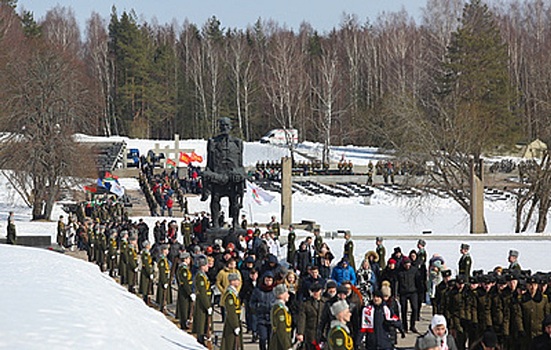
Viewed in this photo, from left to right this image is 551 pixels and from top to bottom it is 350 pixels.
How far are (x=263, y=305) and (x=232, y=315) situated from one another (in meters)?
1.45

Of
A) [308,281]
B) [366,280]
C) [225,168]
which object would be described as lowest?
[366,280]

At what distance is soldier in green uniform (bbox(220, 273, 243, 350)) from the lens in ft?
37.2

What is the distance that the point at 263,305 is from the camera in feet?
42.2

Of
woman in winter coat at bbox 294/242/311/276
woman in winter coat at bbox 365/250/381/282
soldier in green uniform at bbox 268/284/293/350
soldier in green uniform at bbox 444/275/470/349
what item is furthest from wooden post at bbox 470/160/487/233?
soldier in green uniform at bbox 268/284/293/350

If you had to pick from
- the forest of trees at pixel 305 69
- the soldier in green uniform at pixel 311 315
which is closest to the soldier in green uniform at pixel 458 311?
the soldier in green uniform at pixel 311 315

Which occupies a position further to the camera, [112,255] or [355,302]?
[112,255]

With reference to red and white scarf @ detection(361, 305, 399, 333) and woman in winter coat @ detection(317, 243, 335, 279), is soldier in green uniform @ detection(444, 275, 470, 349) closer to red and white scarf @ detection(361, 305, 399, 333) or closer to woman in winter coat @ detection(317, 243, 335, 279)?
red and white scarf @ detection(361, 305, 399, 333)

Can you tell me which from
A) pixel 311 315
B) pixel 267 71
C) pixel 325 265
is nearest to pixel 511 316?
pixel 311 315

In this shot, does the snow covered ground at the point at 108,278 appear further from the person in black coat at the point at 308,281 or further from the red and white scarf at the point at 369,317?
the red and white scarf at the point at 369,317

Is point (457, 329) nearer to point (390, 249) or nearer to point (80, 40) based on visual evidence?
point (390, 249)

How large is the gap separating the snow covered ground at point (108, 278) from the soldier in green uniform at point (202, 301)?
278mm

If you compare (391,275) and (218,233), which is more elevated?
(218,233)

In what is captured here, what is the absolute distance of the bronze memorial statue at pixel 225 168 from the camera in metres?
21.7

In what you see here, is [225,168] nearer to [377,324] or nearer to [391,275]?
[391,275]
